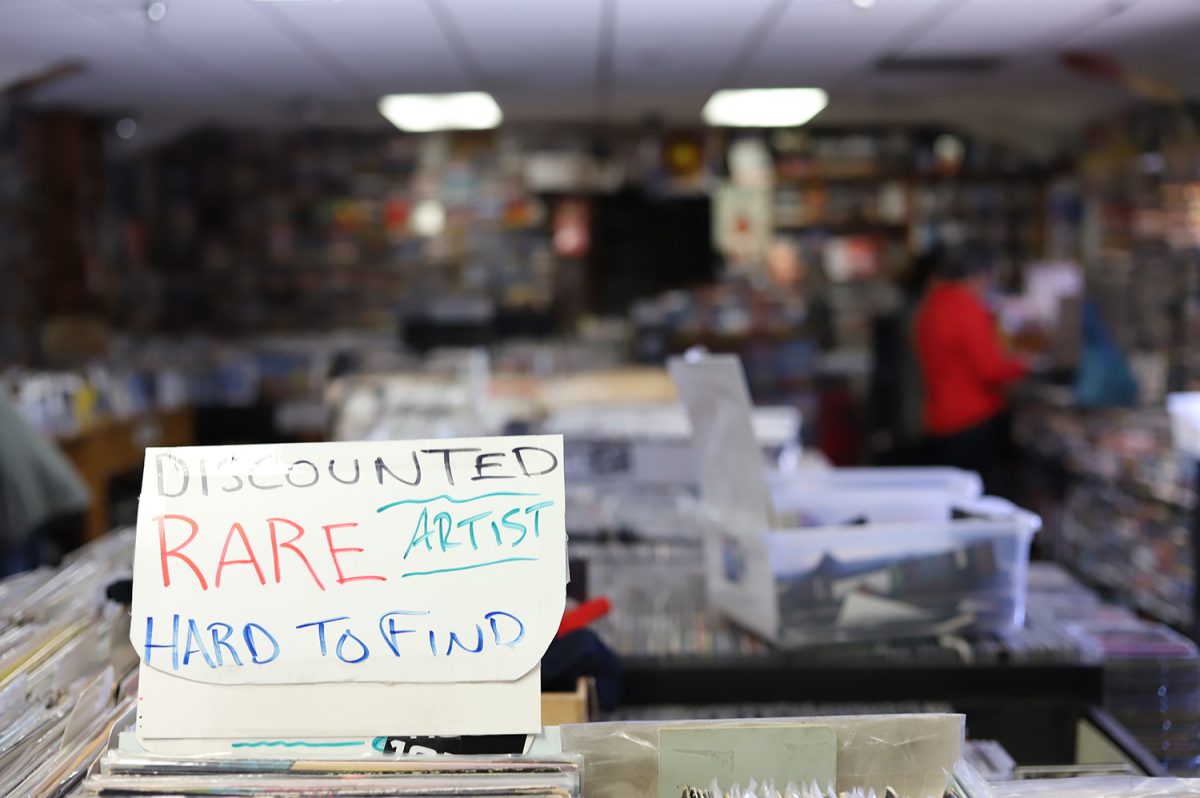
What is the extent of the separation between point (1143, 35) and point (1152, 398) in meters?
1.80

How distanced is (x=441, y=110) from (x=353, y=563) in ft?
20.8

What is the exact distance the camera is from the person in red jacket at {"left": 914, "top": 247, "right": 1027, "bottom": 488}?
5090mm

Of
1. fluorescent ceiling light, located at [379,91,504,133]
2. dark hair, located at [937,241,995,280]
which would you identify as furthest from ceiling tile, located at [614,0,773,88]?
dark hair, located at [937,241,995,280]

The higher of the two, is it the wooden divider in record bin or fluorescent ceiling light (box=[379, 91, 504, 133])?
fluorescent ceiling light (box=[379, 91, 504, 133])

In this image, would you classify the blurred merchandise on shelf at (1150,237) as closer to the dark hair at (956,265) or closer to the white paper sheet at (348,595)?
the dark hair at (956,265)

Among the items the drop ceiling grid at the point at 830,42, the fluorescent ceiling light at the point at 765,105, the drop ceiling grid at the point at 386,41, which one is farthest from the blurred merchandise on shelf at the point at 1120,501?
the drop ceiling grid at the point at 386,41

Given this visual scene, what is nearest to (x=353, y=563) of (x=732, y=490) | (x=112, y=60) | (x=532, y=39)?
(x=732, y=490)

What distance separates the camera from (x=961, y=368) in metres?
5.27

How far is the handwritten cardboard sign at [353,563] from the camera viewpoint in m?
1.01

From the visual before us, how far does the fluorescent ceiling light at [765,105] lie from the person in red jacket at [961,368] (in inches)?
69.6

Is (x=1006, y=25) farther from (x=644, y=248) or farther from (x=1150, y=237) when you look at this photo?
(x=644, y=248)

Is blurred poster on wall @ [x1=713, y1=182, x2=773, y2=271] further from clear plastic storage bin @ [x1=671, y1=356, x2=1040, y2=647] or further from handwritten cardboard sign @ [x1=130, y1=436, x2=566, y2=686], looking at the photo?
handwritten cardboard sign @ [x1=130, y1=436, x2=566, y2=686]

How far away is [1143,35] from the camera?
4.85 meters

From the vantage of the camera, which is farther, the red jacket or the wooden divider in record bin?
the red jacket
